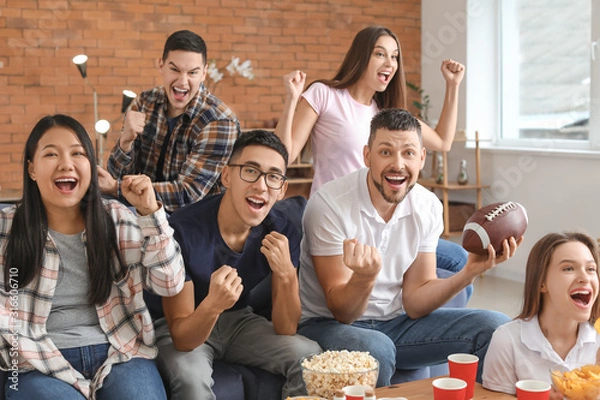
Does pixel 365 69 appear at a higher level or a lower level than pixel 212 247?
higher

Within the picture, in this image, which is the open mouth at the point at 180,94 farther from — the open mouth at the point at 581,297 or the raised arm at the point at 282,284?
the open mouth at the point at 581,297

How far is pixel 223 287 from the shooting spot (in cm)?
227

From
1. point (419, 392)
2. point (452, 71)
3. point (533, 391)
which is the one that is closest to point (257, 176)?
point (419, 392)

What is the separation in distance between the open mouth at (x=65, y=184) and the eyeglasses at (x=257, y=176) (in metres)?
0.54

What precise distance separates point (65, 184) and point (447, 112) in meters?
2.04

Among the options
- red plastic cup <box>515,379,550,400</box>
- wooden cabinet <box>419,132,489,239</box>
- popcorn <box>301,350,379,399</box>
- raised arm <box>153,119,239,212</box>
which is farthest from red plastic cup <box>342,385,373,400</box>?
wooden cabinet <box>419,132,489,239</box>

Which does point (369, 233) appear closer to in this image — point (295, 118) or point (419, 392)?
point (419, 392)

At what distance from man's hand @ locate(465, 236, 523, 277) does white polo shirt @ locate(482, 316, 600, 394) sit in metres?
0.27

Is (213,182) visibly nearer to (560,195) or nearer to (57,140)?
(57,140)

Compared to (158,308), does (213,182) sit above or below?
above

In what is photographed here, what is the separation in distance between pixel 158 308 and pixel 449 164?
4.49m

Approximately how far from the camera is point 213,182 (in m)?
→ 3.34

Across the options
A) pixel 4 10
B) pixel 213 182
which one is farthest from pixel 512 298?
pixel 4 10

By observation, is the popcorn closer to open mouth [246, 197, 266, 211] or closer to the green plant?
open mouth [246, 197, 266, 211]
